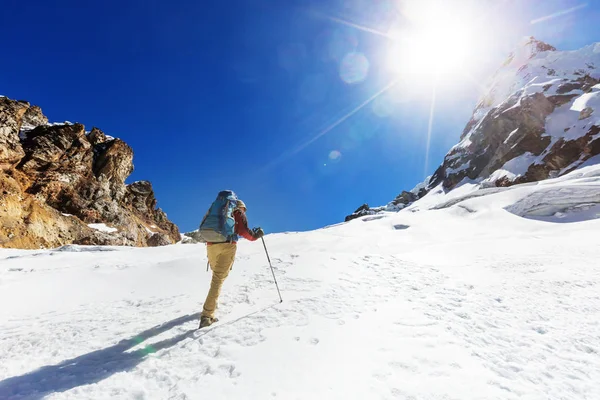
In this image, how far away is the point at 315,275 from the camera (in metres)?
8.48

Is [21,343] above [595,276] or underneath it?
above

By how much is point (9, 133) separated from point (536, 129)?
119 metres

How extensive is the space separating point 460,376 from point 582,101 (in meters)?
105

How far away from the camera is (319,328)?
5.08m

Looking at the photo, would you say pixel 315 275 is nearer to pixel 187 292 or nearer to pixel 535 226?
pixel 187 292

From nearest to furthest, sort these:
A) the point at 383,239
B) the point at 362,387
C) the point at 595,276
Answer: the point at 362,387
the point at 595,276
the point at 383,239

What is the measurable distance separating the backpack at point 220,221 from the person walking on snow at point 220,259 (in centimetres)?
15

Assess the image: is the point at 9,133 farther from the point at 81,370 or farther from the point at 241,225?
the point at 81,370

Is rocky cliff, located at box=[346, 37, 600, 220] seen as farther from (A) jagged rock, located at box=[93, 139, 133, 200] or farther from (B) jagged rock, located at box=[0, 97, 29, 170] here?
(B) jagged rock, located at box=[0, 97, 29, 170]

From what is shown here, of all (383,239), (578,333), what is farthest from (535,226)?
(578,333)

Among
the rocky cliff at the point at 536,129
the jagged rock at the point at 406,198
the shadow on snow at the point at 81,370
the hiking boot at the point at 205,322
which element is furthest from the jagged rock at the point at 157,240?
the jagged rock at the point at 406,198

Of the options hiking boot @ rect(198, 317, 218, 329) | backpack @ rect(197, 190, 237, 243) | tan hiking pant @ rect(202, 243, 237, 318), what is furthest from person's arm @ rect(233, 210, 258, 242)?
hiking boot @ rect(198, 317, 218, 329)

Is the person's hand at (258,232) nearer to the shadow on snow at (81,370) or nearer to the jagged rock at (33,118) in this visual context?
the shadow on snow at (81,370)

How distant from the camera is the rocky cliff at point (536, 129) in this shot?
6750cm
